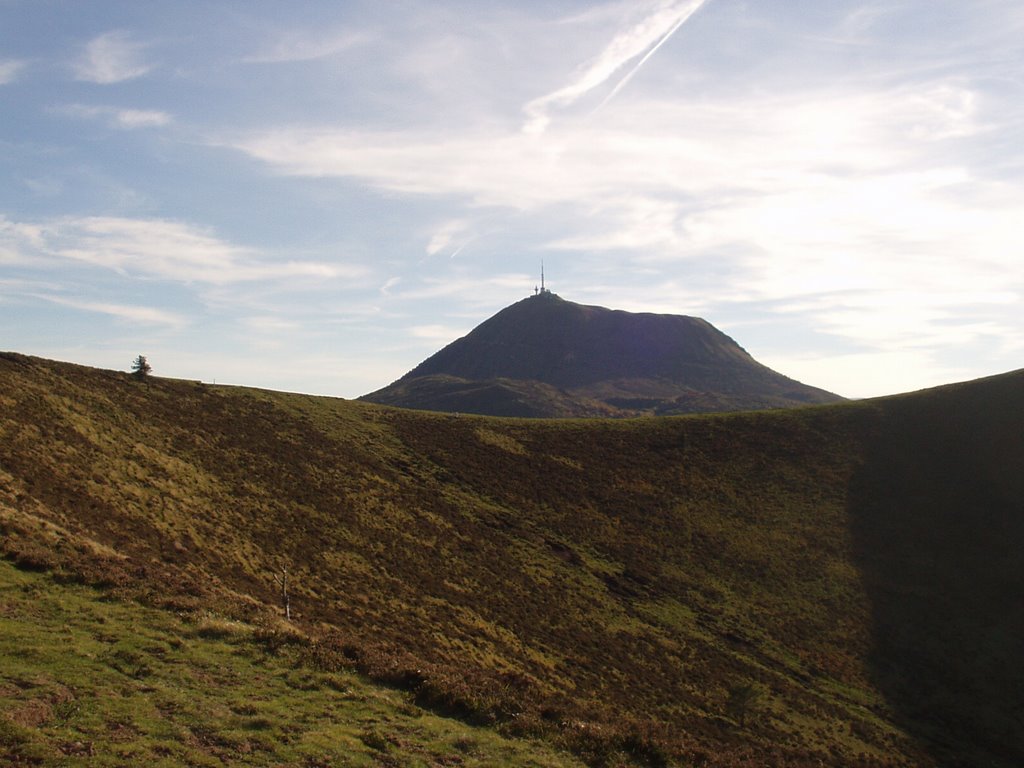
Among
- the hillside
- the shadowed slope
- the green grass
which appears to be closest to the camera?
the green grass

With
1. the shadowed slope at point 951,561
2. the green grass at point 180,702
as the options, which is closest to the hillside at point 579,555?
the shadowed slope at point 951,561

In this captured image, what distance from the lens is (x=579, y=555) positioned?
65.9 meters

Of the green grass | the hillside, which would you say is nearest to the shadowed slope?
the hillside

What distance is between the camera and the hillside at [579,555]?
3241 centimetres

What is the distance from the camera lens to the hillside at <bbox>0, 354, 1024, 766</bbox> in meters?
32.4

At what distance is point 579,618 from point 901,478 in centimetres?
5743

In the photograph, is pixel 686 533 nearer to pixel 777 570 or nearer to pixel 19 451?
pixel 777 570

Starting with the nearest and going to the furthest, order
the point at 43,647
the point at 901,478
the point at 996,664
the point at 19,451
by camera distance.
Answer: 1. the point at 43,647
2. the point at 19,451
3. the point at 996,664
4. the point at 901,478

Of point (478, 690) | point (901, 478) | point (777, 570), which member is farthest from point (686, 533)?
point (478, 690)

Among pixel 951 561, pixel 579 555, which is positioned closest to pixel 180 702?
pixel 579 555

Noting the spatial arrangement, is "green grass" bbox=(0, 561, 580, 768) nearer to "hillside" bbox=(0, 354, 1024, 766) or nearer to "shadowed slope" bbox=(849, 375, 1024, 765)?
"hillside" bbox=(0, 354, 1024, 766)

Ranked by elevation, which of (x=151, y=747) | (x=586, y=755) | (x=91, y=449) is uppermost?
(x=91, y=449)

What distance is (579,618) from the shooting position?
5375 cm

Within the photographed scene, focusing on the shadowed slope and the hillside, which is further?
the shadowed slope
